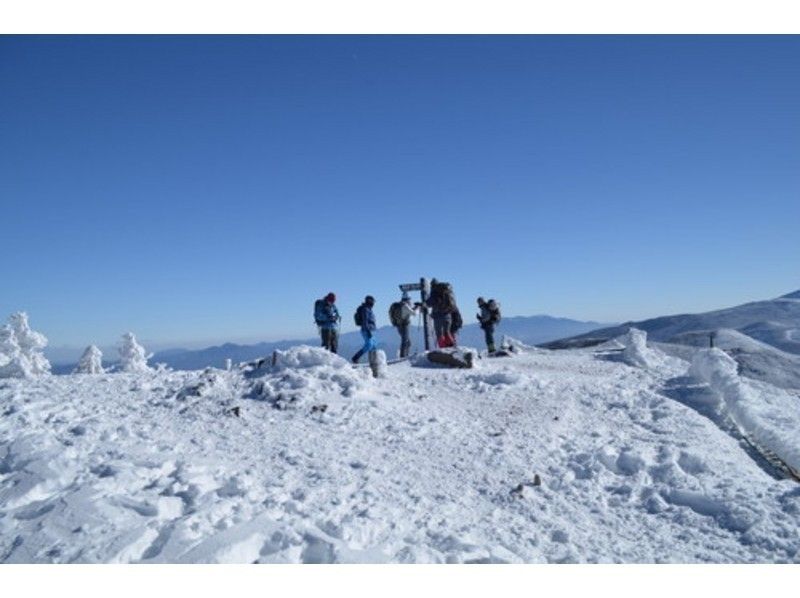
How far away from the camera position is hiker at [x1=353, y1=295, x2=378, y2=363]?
51.3ft

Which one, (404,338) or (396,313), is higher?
(396,313)

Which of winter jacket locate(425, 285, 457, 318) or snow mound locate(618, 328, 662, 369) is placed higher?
winter jacket locate(425, 285, 457, 318)

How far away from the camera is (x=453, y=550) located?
5645 mm

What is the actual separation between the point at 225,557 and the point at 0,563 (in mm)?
Result: 2298

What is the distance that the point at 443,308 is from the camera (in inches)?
720

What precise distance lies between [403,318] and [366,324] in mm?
2243

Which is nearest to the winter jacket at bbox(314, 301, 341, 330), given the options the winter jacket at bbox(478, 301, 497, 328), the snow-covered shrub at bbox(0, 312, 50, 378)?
the winter jacket at bbox(478, 301, 497, 328)

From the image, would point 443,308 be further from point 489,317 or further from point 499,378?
point 499,378

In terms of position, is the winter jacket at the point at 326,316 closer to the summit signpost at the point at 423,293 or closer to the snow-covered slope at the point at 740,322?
the summit signpost at the point at 423,293

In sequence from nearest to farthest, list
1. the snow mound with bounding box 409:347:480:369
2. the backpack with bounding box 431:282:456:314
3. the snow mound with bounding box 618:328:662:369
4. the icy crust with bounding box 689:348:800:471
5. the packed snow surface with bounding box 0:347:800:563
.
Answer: the packed snow surface with bounding box 0:347:800:563 → the icy crust with bounding box 689:348:800:471 → the snow mound with bounding box 409:347:480:369 → the snow mound with bounding box 618:328:662:369 → the backpack with bounding box 431:282:456:314

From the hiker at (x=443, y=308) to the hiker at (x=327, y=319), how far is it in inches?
159

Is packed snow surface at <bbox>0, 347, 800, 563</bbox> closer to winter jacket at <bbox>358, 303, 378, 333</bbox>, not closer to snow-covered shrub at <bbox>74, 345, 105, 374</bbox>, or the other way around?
winter jacket at <bbox>358, 303, 378, 333</bbox>

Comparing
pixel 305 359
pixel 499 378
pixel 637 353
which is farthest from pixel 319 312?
pixel 637 353

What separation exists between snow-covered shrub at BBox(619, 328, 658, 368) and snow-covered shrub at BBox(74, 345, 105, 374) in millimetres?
18840
